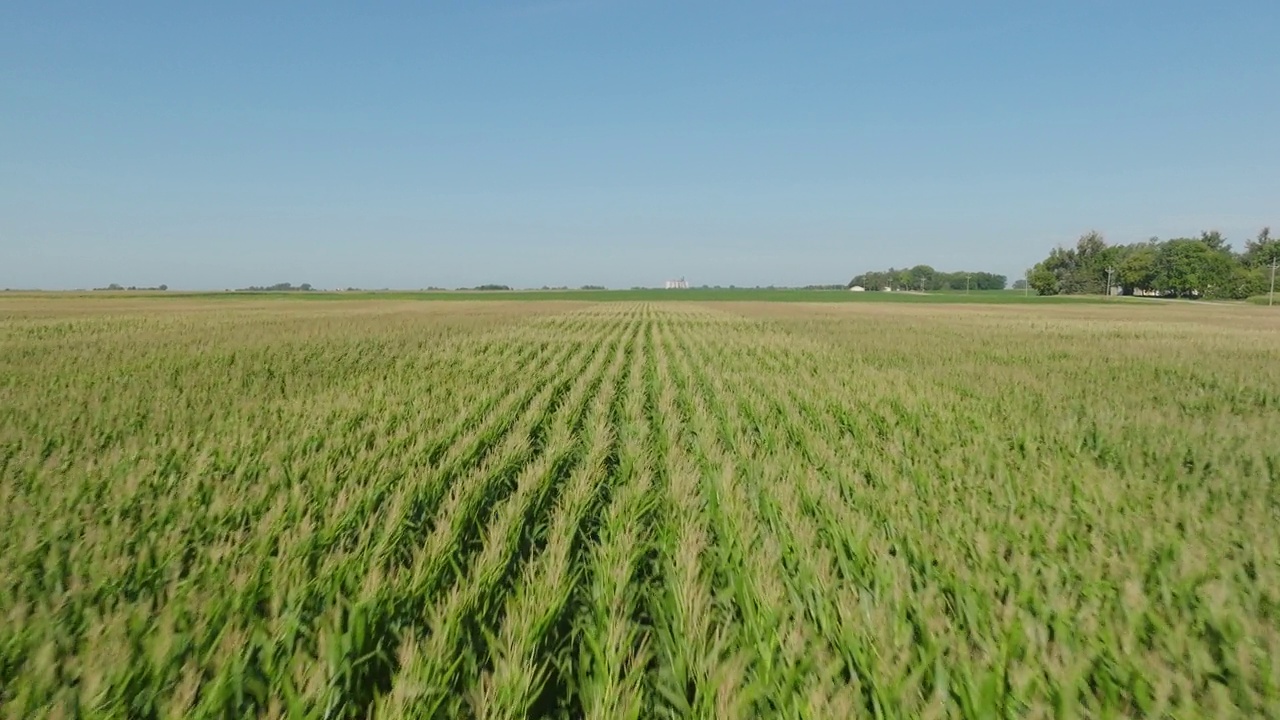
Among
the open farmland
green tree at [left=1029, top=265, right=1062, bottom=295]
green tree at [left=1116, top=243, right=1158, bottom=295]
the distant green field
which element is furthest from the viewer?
green tree at [left=1029, top=265, right=1062, bottom=295]

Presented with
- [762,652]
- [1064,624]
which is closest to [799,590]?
[762,652]

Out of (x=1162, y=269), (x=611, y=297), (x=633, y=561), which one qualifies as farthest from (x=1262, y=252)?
(x=633, y=561)

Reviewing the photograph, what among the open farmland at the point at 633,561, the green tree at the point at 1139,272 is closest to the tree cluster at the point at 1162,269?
the green tree at the point at 1139,272

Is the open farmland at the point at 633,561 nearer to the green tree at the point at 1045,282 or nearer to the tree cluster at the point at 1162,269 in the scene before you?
the tree cluster at the point at 1162,269

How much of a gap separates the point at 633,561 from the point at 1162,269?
147794 millimetres

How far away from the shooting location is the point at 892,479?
15.9 feet

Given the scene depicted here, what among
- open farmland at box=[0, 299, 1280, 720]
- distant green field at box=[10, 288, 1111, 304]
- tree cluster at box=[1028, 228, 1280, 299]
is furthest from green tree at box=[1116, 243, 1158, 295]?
open farmland at box=[0, 299, 1280, 720]

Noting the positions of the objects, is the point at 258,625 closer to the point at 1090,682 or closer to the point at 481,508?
the point at 481,508

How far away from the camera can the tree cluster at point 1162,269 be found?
10725cm

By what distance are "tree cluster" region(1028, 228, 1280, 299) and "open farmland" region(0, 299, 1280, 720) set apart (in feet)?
443

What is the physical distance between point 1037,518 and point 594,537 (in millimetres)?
2670

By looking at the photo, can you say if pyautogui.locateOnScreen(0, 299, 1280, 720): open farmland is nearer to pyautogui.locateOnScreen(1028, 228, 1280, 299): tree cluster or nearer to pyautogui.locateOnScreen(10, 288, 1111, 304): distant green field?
pyautogui.locateOnScreen(10, 288, 1111, 304): distant green field

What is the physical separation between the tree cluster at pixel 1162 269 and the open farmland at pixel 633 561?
13517cm

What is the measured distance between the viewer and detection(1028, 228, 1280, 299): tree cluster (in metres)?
107
